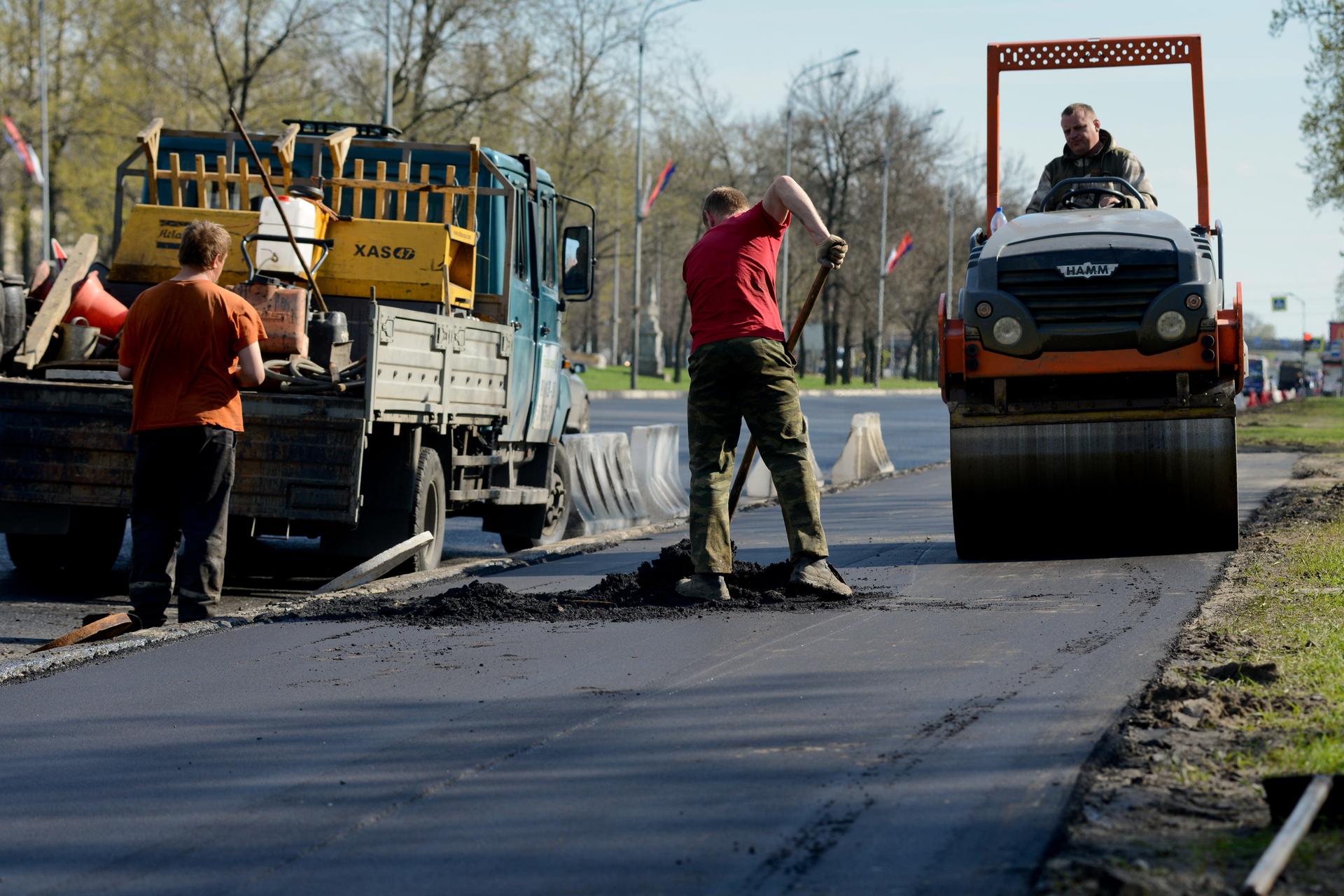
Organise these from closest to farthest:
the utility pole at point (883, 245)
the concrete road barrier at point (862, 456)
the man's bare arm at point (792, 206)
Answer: the man's bare arm at point (792, 206)
the concrete road barrier at point (862, 456)
the utility pole at point (883, 245)

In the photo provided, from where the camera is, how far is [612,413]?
3691cm

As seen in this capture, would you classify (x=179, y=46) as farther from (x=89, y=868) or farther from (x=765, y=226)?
(x=89, y=868)

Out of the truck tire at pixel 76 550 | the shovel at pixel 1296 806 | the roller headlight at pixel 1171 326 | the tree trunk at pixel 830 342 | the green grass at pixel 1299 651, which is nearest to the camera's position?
the shovel at pixel 1296 806

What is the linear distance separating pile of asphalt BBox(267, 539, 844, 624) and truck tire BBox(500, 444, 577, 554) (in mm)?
4218

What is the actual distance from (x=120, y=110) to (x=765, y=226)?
40.4m

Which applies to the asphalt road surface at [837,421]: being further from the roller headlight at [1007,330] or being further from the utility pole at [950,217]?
the utility pole at [950,217]

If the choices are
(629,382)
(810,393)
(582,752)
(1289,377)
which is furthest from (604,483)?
(1289,377)

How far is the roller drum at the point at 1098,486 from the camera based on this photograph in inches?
372

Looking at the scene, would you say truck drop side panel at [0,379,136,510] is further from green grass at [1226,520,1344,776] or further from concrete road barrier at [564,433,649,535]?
green grass at [1226,520,1344,776]

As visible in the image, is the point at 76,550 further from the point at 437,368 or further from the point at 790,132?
the point at 790,132

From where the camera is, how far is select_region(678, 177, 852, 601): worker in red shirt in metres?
8.21

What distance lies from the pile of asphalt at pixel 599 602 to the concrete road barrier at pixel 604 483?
5.12m

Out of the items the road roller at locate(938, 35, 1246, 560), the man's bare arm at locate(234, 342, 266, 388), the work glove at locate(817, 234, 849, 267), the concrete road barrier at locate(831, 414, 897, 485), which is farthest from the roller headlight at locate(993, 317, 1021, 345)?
the concrete road barrier at locate(831, 414, 897, 485)

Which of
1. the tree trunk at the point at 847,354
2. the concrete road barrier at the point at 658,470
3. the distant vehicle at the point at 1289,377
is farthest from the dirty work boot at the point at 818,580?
the distant vehicle at the point at 1289,377
